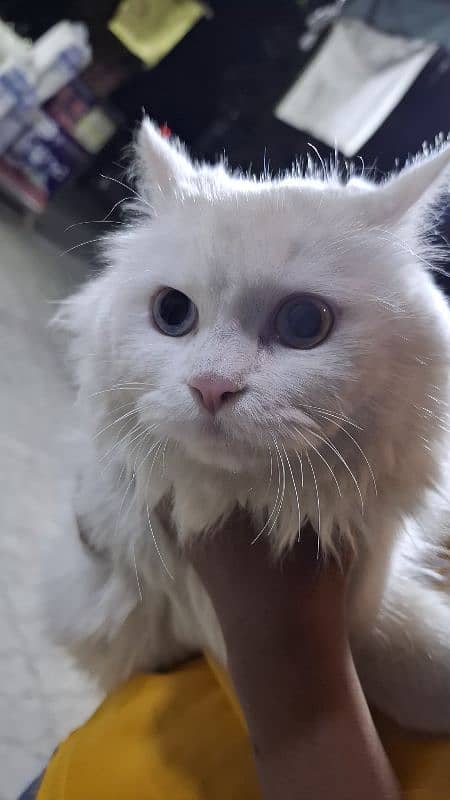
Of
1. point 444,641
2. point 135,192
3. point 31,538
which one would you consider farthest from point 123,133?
point 444,641

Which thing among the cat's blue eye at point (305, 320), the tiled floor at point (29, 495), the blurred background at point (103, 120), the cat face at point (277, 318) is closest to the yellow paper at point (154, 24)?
the blurred background at point (103, 120)

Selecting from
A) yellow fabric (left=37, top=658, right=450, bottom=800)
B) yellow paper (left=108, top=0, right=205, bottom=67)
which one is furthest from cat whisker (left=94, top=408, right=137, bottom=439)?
yellow paper (left=108, top=0, right=205, bottom=67)

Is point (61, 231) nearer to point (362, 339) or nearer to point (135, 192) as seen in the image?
point (135, 192)

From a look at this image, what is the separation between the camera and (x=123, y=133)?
7.99ft

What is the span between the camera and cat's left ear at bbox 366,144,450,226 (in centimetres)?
65

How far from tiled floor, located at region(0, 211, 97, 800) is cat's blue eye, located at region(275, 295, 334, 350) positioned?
0.49 meters

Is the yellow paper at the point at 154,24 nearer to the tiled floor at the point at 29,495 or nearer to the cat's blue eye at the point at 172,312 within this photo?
the tiled floor at the point at 29,495

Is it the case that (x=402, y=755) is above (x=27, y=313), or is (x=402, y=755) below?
below

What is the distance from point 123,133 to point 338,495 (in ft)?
6.99

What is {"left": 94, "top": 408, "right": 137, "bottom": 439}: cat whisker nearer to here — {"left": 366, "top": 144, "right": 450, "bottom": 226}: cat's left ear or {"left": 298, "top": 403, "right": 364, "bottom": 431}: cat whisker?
{"left": 298, "top": 403, "right": 364, "bottom": 431}: cat whisker

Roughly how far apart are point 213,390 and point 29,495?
45.6 inches

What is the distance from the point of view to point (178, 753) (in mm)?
→ 762

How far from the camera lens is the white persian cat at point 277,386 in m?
0.60

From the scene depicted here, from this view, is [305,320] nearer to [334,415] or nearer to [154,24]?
[334,415]
